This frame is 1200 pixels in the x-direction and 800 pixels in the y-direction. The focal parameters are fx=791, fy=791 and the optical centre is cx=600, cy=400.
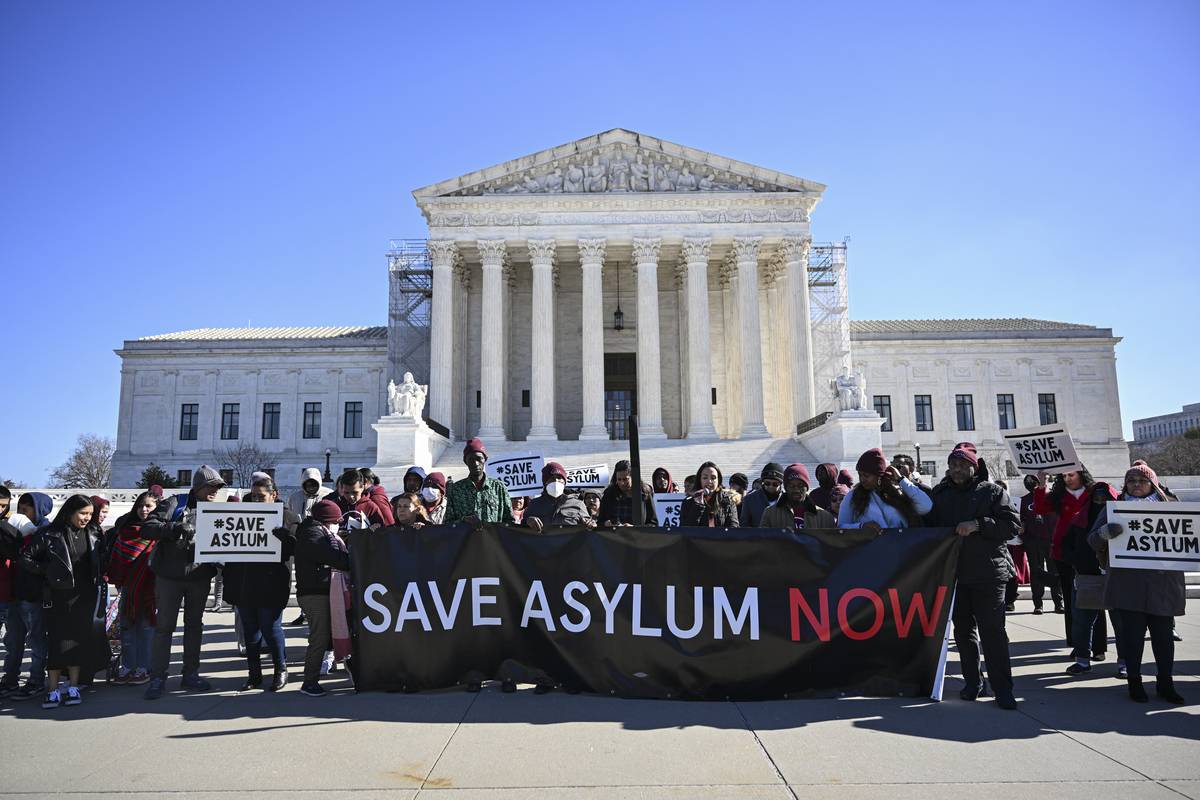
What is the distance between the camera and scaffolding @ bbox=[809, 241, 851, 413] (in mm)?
42500

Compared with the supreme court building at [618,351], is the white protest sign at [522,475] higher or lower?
lower

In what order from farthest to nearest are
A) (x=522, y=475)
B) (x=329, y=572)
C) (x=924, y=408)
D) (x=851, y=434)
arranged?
(x=924, y=408) < (x=851, y=434) < (x=522, y=475) < (x=329, y=572)

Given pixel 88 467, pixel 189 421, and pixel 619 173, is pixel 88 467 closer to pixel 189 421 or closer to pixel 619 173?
pixel 189 421

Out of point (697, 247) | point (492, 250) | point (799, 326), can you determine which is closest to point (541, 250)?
point (492, 250)

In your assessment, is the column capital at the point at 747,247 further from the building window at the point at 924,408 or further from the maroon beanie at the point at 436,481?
the maroon beanie at the point at 436,481

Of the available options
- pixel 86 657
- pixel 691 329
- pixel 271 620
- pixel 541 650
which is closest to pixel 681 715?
pixel 541 650

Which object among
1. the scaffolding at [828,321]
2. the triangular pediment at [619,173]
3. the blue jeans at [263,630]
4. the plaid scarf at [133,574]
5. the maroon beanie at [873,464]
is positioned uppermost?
the triangular pediment at [619,173]

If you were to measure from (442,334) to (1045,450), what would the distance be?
93.0 feet

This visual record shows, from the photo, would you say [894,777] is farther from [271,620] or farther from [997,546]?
[271,620]

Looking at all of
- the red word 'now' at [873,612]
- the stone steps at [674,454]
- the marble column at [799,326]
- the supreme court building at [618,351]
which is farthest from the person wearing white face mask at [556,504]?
the marble column at [799,326]

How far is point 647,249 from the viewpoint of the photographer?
3572 cm

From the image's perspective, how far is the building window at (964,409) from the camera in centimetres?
4856

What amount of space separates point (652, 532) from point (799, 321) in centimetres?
2947

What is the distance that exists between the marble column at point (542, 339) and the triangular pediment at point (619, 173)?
2979mm
